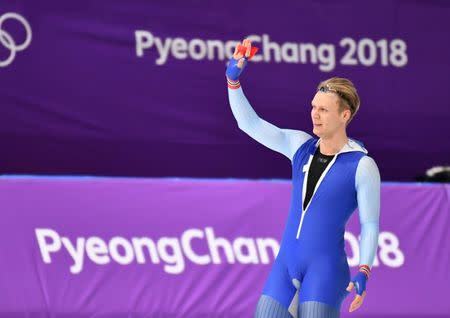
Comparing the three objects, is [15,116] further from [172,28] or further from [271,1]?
[271,1]

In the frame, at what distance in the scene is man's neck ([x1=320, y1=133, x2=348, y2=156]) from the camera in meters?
4.98

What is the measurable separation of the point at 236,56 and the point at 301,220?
0.85 meters

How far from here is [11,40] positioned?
864 cm

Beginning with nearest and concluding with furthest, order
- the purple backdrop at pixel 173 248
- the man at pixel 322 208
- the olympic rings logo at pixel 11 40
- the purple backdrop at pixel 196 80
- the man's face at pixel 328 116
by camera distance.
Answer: the man at pixel 322 208 → the man's face at pixel 328 116 → the purple backdrop at pixel 173 248 → the olympic rings logo at pixel 11 40 → the purple backdrop at pixel 196 80

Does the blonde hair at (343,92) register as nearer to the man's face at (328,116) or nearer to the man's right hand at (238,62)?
the man's face at (328,116)

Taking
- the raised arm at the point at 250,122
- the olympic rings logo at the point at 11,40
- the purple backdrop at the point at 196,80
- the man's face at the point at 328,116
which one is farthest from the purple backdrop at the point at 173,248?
the man's face at the point at 328,116

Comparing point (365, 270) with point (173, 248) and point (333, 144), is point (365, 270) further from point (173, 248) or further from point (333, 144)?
point (173, 248)

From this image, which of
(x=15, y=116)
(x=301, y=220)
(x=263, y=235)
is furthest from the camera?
(x=15, y=116)

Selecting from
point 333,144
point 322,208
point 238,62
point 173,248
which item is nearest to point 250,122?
point 238,62

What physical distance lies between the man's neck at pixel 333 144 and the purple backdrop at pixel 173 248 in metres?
2.82

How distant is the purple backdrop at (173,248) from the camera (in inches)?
288

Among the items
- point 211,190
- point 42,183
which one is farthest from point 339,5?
point 42,183

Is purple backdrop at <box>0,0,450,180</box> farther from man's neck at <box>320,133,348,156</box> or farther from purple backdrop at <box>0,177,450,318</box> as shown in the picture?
man's neck at <box>320,133,348,156</box>

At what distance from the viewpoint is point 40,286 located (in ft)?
23.9
